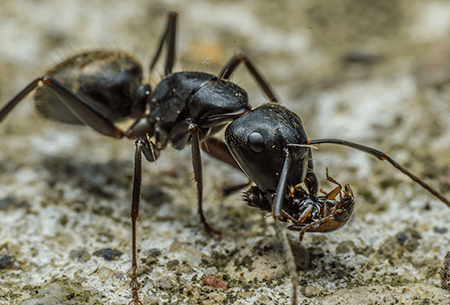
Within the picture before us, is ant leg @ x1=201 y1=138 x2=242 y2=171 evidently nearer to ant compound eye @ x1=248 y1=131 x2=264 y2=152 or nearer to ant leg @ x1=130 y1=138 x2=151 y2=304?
ant leg @ x1=130 y1=138 x2=151 y2=304

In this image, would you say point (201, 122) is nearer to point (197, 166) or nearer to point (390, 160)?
point (197, 166)

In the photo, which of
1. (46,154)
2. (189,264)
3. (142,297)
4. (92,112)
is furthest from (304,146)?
(46,154)

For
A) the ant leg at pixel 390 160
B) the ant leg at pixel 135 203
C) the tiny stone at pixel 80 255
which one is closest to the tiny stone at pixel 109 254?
the tiny stone at pixel 80 255

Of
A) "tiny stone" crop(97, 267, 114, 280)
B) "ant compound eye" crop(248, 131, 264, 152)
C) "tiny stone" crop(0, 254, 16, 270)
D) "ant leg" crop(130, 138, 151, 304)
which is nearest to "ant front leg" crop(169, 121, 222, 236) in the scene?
"ant leg" crop(130, 138, 151, 304)

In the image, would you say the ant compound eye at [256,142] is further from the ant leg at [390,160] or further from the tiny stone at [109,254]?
the tiny stone at [109,254]

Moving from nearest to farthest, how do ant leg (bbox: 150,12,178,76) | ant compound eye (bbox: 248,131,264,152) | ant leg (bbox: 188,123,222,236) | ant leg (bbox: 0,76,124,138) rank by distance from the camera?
ant compound eye (bbox: 248,131,264,152), ant leg (bbox: 188,123,222,236), ant leg (bbox: 0,76,124,138), ant leg (bbox: 150,12,178,76)

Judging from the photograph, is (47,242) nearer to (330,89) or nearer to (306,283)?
(306,283)
